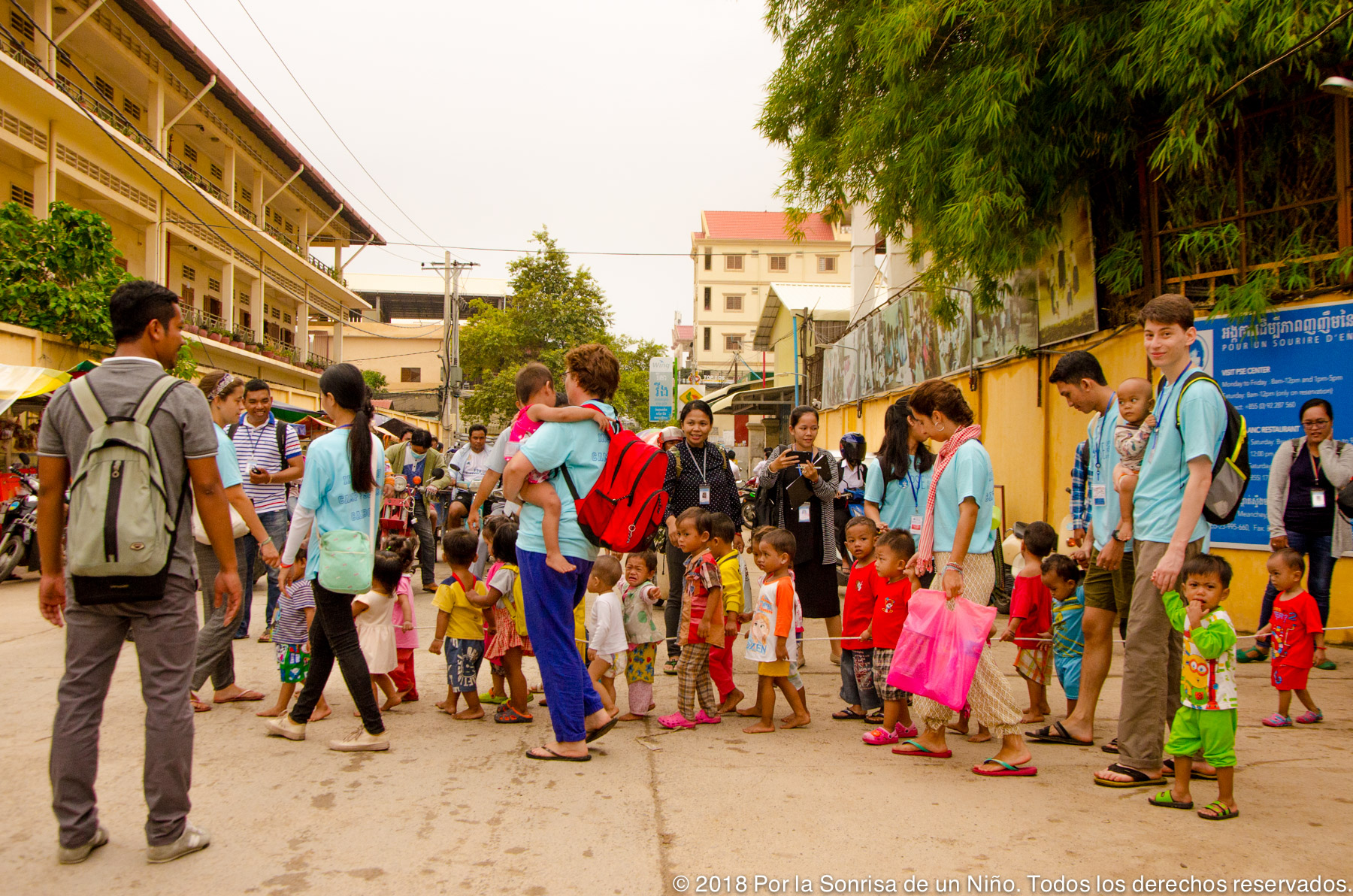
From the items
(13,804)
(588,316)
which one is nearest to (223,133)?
(588,316)

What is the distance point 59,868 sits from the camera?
9.97 ft

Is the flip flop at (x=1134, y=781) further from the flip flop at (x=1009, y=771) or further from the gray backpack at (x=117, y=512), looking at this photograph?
the gray backpack at (x=117, y=512)

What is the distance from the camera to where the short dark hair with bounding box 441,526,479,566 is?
5238 mm

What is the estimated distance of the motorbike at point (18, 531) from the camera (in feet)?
34.0

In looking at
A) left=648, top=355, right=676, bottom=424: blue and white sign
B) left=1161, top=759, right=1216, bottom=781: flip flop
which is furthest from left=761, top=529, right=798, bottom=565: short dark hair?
left=648, top=355, right=676, bottom=424: blue and white sign

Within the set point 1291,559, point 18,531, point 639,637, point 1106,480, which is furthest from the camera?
point 18,531

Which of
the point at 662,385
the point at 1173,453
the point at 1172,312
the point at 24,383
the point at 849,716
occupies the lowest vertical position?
the point at 849,716

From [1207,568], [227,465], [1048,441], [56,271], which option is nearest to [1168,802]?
[1207,568]

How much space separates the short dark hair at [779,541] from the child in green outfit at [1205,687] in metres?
1.96

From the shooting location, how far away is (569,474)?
4.41 m

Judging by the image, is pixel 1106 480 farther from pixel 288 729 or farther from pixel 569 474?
pixel 288 729

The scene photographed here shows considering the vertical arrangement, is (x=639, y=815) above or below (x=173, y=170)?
below

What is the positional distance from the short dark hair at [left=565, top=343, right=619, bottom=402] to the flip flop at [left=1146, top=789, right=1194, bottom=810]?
2.97 metres

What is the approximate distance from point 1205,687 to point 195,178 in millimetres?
28512
